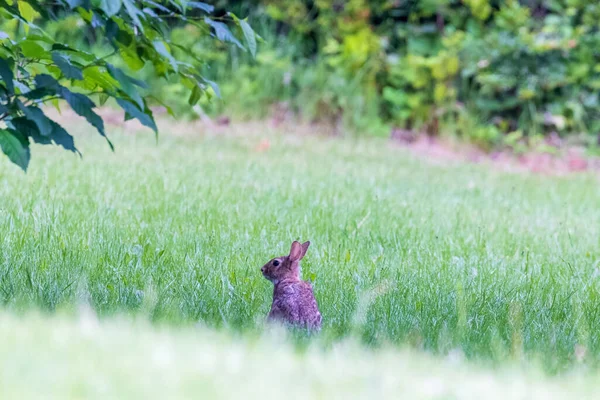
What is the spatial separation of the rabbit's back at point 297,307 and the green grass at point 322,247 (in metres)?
0.11

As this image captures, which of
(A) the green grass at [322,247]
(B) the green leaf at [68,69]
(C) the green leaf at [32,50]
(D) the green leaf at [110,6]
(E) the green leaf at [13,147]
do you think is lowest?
(A) the green grass at [322,247]

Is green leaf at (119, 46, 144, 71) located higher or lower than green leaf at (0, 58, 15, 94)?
higher

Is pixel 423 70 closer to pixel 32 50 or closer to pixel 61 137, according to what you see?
pixel 32 50

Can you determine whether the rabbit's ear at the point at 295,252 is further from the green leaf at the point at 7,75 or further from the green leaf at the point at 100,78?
the green leaf at the point at 7,75

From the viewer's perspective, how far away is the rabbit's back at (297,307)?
11.8 ft

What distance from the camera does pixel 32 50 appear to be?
11.5ft

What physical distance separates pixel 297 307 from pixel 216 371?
3.52 feet

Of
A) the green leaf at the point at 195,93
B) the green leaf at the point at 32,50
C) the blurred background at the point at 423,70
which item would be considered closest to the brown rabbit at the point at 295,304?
the green leaf at the point at 195,93

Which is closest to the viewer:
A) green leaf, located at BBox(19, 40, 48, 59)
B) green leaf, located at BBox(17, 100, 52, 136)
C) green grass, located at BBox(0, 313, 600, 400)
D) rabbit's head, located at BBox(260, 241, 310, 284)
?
green grass, located at BBox(0, 313, 600, 400)

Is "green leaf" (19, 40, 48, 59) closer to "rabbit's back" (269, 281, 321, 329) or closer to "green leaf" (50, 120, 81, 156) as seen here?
"green leaf" (50, 120, 81, 156)

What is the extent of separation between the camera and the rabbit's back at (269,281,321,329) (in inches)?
142

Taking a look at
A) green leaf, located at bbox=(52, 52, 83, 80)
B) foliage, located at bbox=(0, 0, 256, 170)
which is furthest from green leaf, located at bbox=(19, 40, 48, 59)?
green leaf, located at bbox=(52, 52, 83, 80)

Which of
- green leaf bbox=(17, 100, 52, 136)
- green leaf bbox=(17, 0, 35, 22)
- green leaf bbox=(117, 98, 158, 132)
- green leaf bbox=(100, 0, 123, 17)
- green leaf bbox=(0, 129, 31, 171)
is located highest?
green leaf bbox=(100, 0, 123, 17)

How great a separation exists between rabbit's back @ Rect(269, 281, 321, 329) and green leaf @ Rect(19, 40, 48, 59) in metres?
1.24
